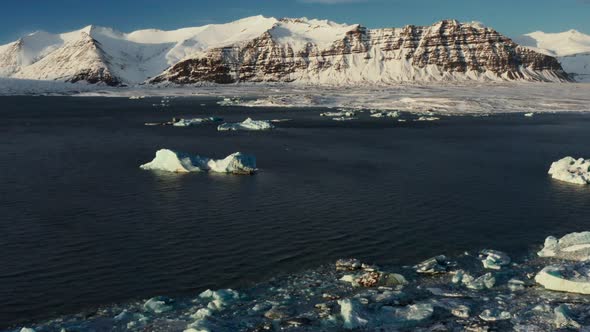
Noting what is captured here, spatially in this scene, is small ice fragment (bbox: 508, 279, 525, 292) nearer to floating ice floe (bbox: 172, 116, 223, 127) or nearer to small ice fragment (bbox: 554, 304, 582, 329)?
small ice fragment (bbox: 554, 304, 582, 329)

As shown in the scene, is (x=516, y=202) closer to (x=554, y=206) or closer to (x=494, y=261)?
(x=554, y=206)

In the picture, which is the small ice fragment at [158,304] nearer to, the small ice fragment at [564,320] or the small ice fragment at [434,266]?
the small ice fragment at [434,266]

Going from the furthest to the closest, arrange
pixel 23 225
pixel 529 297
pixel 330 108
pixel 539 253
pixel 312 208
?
pixel 330 108, pixel 312 208, pixel 23 225, pixel 539 253, pixel 529 297

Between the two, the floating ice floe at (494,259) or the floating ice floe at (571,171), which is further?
the floating ice floe at (571,171)

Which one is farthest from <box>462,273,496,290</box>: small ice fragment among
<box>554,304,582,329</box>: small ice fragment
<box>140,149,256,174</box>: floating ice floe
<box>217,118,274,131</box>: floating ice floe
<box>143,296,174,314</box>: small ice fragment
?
<box>217,118,274,131</box>: floating ice floe

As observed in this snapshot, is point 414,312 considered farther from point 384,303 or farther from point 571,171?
point 571,171

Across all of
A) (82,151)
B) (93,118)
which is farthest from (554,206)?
(93,118)

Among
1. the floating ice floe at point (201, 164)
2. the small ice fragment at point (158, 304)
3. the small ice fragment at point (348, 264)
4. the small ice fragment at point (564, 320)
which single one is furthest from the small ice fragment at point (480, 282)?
the floating ice floe at point (201, 164)
